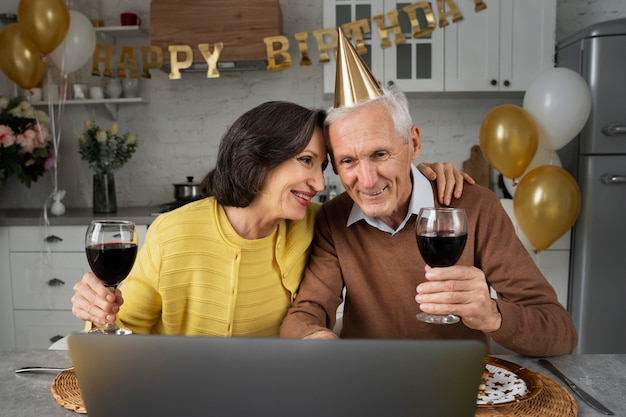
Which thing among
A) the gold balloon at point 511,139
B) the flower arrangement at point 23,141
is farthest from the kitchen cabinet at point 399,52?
the flower arrangement at point 23,141

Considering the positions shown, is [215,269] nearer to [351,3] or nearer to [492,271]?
[492,271]

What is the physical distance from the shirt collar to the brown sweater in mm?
22

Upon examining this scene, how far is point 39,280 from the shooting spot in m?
3.27

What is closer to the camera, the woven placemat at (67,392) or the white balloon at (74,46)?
the woven placemat at (67,392)

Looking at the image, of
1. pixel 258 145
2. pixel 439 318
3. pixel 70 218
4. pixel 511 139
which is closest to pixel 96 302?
pixel 258 145

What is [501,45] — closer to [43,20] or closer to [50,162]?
[43,20]

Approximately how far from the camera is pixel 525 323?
1.20m

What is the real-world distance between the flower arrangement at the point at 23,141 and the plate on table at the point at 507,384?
2.97 m

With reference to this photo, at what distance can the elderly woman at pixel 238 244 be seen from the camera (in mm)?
1346

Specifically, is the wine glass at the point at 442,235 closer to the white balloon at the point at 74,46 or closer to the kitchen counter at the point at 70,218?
the kitchen counter at the point at 70,218

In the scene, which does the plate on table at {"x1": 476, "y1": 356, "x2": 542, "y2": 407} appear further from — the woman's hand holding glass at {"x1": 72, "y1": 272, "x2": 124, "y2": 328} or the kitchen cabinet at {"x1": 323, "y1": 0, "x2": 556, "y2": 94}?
the kitchen cabinet at {"x1": 323, "y1": 0, "x2": 556, "y2": 94}

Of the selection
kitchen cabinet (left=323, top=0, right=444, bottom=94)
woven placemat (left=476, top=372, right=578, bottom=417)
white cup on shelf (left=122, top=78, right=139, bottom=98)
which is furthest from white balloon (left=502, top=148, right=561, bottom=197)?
white cup on shelf (left=122, top=78, right=139, bottom=98)

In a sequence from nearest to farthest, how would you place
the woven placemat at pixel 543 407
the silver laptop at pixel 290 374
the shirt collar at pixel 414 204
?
1. the silver laptop at pixel 290 374
2. the woven placemat at pixel 543 407
3. the shirt collar at pixel 414 204

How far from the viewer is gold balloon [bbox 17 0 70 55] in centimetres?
286
